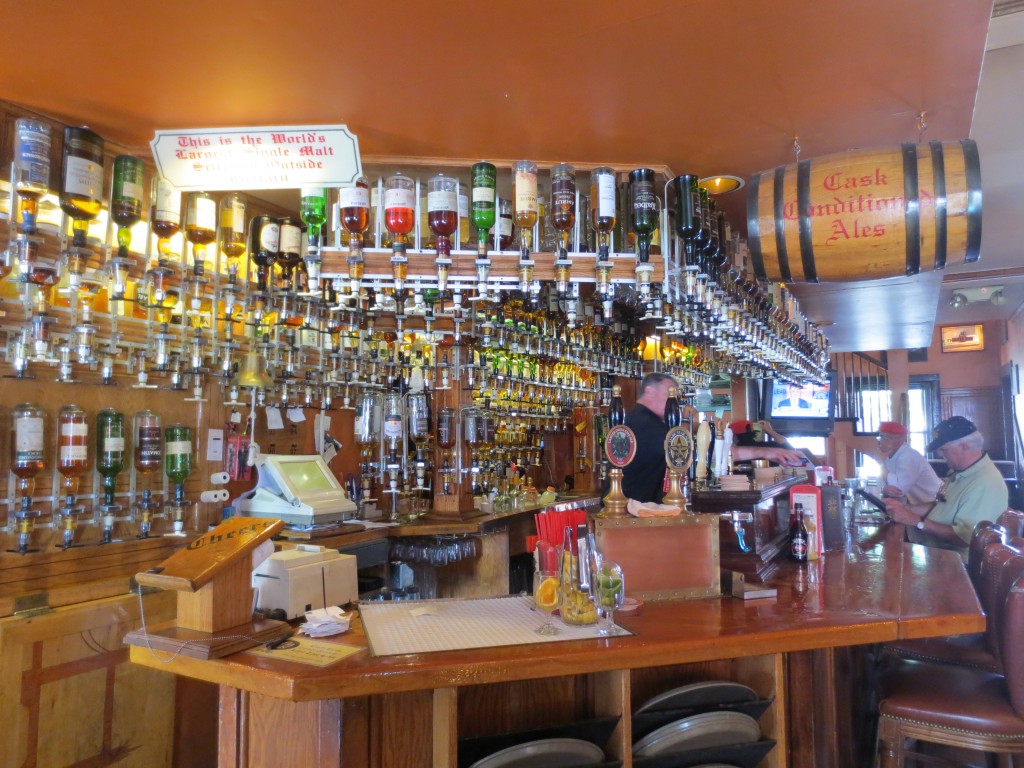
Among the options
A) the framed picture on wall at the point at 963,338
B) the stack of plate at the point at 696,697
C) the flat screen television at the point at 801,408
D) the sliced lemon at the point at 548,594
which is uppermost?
the framed picture on wall at the point at 963,338

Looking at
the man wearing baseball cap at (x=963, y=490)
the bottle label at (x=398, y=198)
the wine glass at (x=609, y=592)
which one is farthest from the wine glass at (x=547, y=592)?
the man wearing baseball cap at (x=963, y=490)

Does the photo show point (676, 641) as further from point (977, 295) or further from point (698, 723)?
point (977, 295)

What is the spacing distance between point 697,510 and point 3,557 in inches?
112

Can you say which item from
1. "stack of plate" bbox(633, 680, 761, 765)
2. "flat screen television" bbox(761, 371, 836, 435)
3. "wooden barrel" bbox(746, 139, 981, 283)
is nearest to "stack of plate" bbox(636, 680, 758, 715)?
"stack of plate" bbox(633, 680, 761, 765)

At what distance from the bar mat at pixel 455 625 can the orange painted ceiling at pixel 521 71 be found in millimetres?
1816

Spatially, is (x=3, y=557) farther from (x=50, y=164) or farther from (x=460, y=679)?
(x=460, y=679)

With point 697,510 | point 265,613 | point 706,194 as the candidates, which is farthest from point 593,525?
point 706,194

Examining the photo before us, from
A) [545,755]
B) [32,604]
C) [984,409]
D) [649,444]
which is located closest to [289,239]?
[32,604]

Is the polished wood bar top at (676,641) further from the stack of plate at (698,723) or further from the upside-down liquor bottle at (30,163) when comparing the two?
the upside-down liquor bottle at (30,163)

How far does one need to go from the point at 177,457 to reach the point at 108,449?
16.3 inches

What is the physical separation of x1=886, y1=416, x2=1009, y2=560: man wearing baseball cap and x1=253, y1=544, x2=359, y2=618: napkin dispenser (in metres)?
3.79

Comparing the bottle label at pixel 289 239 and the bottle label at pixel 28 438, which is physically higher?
the bottle label at pixel 289 239

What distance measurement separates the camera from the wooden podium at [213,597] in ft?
5.87

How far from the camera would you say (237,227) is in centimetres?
397
